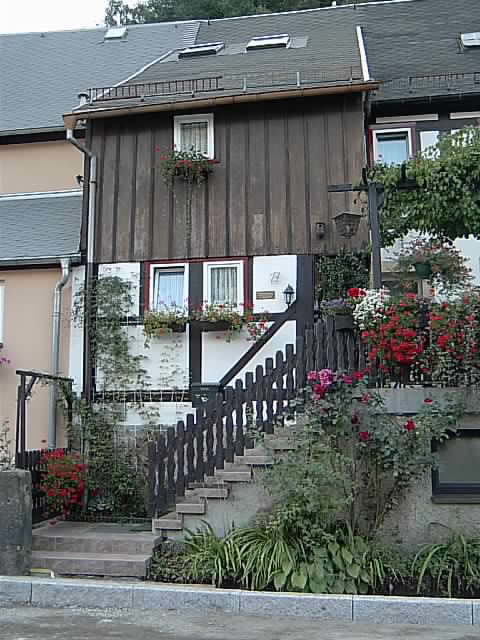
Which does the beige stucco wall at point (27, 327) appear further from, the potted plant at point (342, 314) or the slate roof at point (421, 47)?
the slate roof at point (421, 47)

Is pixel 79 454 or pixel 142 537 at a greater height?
pixel 79 454

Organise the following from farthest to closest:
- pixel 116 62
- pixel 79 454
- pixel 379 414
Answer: pixel 116 62 < pixel 79 454 < pixel 379 414

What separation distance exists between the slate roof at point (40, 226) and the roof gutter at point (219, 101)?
1462 mm

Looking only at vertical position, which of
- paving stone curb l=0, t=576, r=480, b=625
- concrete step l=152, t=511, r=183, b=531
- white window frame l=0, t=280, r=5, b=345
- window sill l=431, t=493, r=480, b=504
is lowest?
paving stone curb l=0, t=576, r=480, b=625

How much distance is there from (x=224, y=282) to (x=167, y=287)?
861 millimetres

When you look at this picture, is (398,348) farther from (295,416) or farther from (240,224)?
(240,224)

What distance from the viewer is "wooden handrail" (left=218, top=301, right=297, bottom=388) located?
9.35m

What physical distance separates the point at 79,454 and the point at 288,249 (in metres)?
4.07

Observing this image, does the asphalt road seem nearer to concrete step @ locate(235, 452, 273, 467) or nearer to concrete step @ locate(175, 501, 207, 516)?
concrete step @ locate(175, 501, 207, 516)

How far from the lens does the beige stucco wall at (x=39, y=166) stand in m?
12.6

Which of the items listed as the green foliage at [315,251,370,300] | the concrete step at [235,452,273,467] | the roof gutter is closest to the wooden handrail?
the green foliage at [315,251,370,300]

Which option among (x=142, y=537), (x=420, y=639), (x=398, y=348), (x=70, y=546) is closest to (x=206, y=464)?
(x=142, y=537)

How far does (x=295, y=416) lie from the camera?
782 centimetres

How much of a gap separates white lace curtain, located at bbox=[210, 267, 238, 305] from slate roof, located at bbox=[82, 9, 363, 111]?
2.63m
